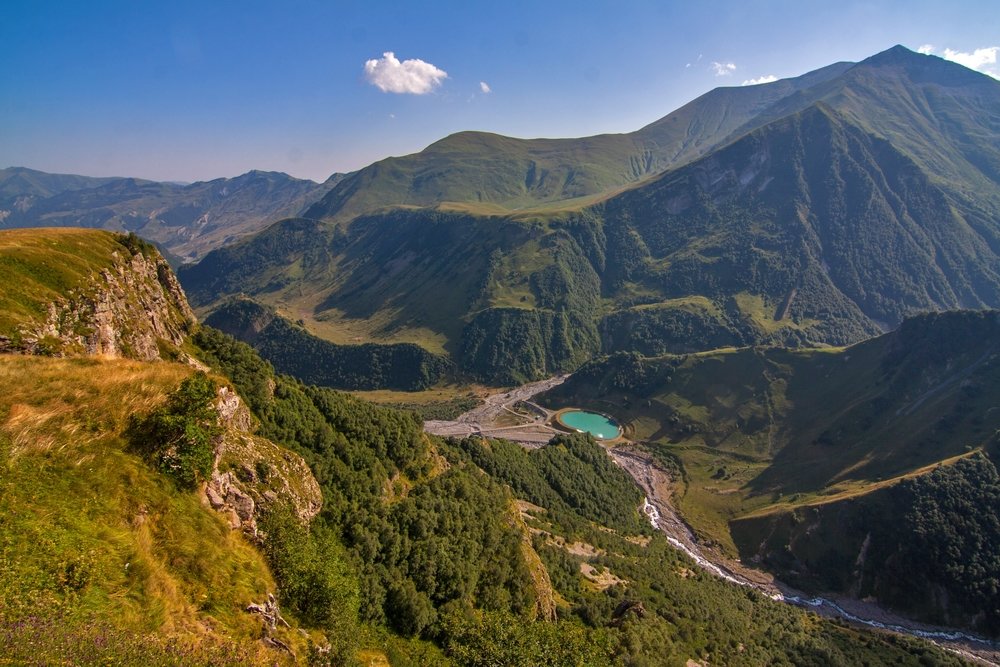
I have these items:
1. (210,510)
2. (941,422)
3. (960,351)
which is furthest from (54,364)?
(960,351)

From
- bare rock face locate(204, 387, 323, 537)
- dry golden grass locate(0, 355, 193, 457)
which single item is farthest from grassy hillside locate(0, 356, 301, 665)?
bare rock face locate(204, 387, 323, 537)

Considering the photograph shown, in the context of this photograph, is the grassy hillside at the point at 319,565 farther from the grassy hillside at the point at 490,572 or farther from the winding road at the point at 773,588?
the winding road at the point at 773,588

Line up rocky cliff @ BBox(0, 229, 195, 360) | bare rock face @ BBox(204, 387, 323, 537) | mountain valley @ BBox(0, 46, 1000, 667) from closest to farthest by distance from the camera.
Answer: mountain valley @ BBox(0, 46, 1000, 667) → bare rock face @ BBox(204, 387, 323, 537) → rocky cliff @ BBox(0, 229, 195, 360)

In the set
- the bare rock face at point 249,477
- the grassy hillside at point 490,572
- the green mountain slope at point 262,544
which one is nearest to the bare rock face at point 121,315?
the green mountain slope at point 262,544

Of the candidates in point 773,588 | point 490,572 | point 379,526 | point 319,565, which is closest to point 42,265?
point 319,565

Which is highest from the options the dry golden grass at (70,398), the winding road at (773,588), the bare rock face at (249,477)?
the dry golden grass at (70,398)

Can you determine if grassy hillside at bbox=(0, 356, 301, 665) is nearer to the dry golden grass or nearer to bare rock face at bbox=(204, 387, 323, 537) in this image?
the dry golden grass
